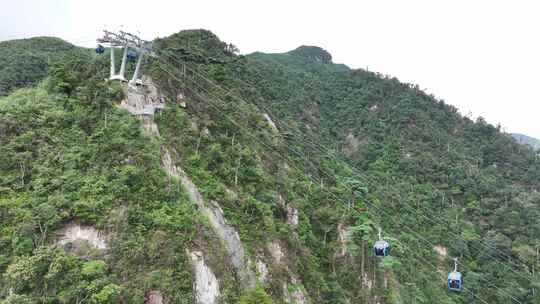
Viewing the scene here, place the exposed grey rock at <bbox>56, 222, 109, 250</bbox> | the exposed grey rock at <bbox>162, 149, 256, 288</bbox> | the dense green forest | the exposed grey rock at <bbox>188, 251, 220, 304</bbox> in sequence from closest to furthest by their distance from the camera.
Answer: the dense green forest → the exposed grey rock at <bbox>56, 222, 109, 250</bbox> → the exposed grey rock at <bbox>188, 251, 220, 304</bbox> → the exposed grey rock at <bbox>162, 149, 256, 288</bbox>

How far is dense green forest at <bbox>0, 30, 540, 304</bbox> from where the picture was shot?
14945 millimetres

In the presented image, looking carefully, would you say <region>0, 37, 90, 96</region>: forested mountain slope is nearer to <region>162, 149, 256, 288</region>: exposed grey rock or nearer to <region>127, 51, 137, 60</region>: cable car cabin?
<region>127, 51, 137, 60</region>: cable car cabin

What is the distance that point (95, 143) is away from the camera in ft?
61.0

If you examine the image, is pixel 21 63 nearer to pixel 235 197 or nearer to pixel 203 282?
pixel 235 197

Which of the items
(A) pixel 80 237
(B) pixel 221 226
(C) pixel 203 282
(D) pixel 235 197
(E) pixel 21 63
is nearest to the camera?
(A) pixel 80 237

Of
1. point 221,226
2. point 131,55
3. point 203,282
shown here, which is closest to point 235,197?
point 221,226

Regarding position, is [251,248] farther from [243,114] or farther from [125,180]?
[243,114]

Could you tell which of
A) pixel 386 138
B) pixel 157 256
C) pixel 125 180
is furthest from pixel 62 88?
pixel 386 138

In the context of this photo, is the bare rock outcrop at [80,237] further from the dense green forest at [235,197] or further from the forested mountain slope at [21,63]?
the forested mountain slope at [21,63]

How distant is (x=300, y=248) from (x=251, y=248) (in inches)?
200

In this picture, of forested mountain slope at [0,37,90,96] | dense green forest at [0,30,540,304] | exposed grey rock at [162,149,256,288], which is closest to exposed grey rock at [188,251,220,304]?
dense green forest at [0,30,540,304]

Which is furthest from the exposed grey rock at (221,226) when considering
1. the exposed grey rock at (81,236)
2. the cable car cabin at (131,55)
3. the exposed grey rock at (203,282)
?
the cable car cabin at (131,55)

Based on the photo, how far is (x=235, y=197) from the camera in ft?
72.0

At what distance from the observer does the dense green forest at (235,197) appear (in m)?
14.9
